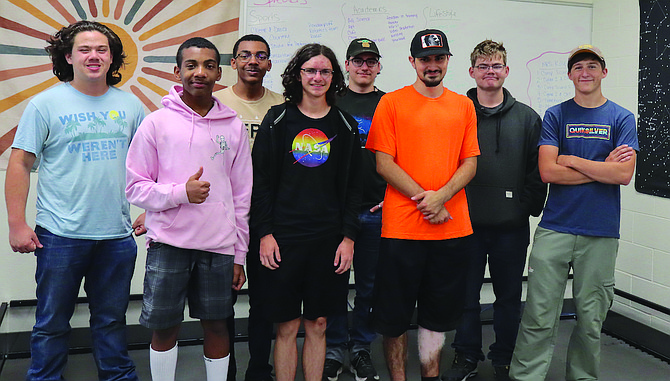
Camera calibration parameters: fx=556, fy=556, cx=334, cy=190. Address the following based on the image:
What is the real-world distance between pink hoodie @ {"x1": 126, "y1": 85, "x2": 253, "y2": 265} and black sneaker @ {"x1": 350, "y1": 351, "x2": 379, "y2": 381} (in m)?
1.04

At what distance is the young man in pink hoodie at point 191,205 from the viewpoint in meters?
2.07

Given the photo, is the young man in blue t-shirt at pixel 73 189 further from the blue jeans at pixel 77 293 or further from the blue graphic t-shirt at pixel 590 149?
the blue graphic t-shirt at pixel 590 149

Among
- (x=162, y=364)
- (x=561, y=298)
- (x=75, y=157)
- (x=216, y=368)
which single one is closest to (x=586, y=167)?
(x=561, y=298)

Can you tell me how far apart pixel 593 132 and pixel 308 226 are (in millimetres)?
1383

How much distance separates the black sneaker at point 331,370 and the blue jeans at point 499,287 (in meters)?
0.63

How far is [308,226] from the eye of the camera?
225 centimetres

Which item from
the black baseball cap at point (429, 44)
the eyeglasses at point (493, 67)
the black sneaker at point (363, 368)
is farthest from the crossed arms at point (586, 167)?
the black sneaker at point (363, 368)

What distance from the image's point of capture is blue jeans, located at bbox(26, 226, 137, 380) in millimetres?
2256

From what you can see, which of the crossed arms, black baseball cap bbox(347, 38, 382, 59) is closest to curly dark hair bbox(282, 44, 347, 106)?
black baseball cap bbox(347, 38, 382, 59)

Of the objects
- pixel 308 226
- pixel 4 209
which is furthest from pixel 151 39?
pixel 308 226

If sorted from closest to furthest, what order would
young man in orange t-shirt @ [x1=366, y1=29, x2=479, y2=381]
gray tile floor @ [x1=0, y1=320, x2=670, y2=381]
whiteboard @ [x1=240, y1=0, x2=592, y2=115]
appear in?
1. young man in orange t-shirt @ [x1=366, y1=29, x2=479, y2=381]
2. gray tile floor @ [x1=0, y1=320, x2=670, y2=381]
3. whiteboard @ [x1=240, y1=0, x2=592, y2=115]

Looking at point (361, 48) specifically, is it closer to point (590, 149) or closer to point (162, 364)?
point (590, 149)

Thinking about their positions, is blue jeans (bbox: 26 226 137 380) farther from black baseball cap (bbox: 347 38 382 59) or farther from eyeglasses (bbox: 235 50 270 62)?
black baseball cap (bbox: 347 38 382 59)

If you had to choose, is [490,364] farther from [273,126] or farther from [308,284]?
[273,126]
